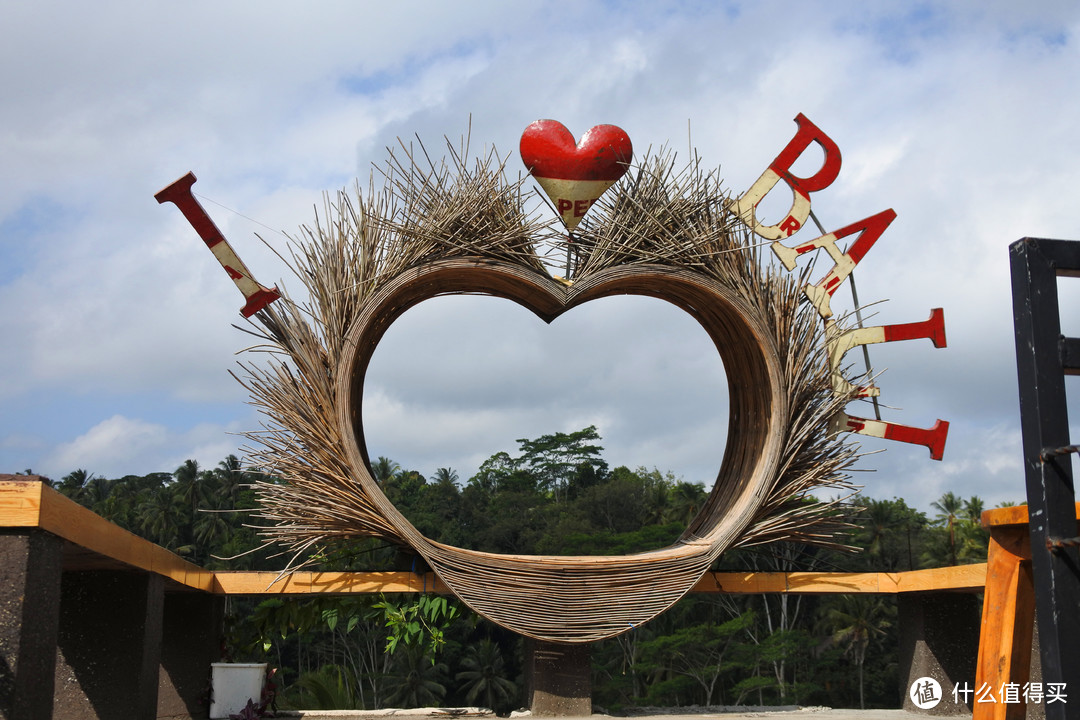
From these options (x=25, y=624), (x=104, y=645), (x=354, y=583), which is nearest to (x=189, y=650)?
(x=354, y=583)

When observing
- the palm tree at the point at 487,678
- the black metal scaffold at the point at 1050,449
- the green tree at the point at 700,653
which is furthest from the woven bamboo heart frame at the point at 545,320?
the palm tree at the point at 487,678

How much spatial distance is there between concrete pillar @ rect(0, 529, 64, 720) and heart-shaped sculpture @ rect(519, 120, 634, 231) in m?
4.55

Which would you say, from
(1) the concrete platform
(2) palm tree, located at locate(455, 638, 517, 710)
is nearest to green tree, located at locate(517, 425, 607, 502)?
(2) palm tree, located at locate(455, 638, 517, 710)

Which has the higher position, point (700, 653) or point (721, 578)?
point (721, 578)

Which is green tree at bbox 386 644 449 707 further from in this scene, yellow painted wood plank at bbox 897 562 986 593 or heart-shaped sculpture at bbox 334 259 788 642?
heart-shaped sculpture at bbox 334 259 788 642

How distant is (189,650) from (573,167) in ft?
16.4

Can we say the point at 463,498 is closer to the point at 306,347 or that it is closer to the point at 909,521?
the point at 909,521

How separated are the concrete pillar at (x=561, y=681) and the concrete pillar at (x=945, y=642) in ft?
9.22

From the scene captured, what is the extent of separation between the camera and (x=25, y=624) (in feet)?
12.5

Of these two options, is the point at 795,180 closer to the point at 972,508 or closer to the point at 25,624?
the point at 25,624

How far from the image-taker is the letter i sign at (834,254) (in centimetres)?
781

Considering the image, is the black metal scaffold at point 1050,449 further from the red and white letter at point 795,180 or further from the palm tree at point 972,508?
the palm tree at point 972,508

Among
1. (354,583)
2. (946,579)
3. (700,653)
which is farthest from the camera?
(700,653)

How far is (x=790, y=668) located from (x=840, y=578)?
1009 inches
